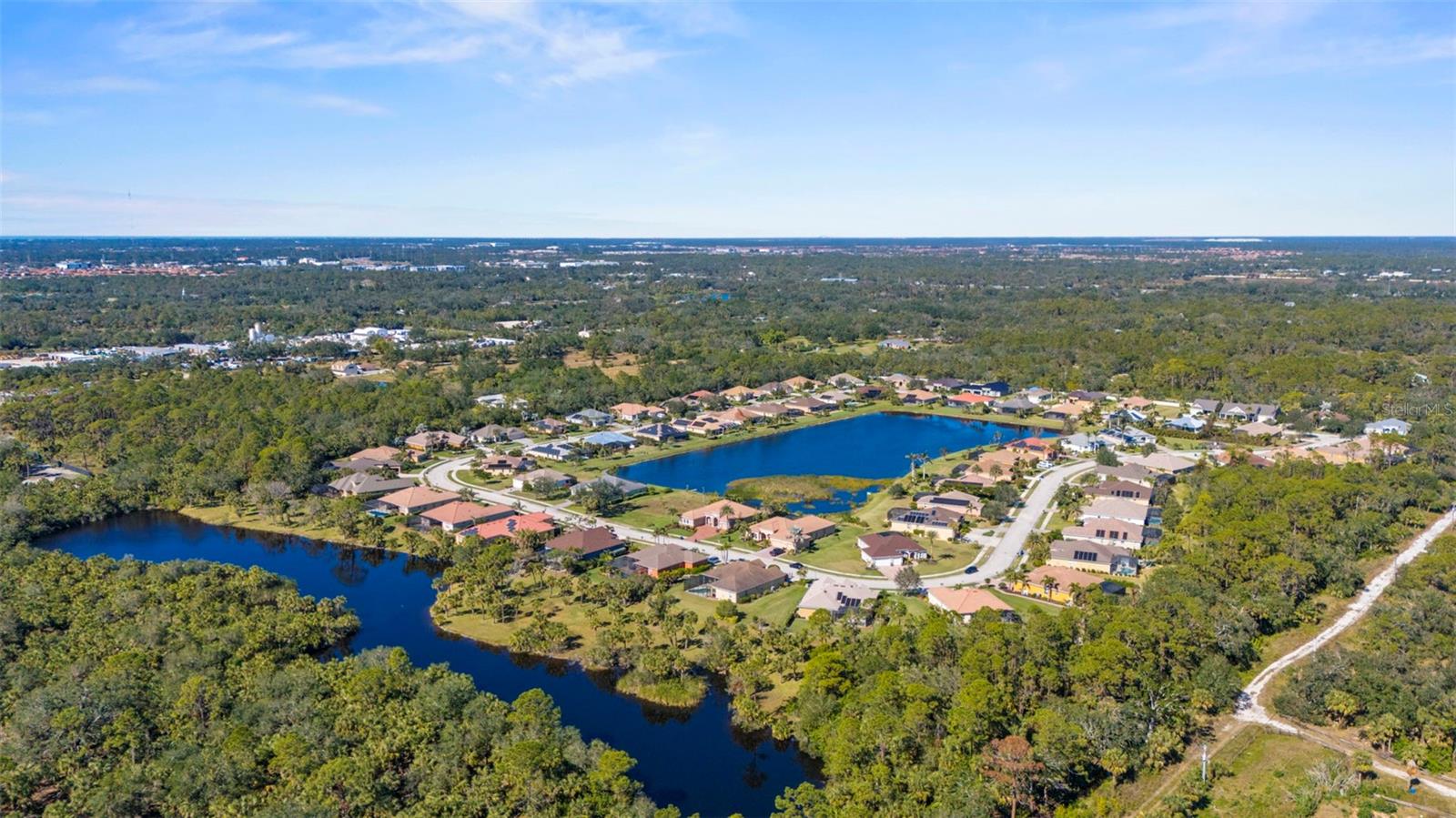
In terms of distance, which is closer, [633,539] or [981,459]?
[633,539]

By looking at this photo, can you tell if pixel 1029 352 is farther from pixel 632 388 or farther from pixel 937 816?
pixel 937 816

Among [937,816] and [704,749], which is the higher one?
[937,816]

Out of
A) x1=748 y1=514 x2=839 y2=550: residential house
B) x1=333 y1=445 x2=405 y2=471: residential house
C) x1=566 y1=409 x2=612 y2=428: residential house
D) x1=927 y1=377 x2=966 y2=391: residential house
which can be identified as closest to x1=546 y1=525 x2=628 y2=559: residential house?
x1=748 y1=514 x2=839 y2=550: residential house

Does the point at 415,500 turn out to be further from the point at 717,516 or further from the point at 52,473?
the point at 52,473

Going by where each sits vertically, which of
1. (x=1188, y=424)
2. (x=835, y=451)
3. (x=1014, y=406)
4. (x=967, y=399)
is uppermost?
(x=1188, y=424)

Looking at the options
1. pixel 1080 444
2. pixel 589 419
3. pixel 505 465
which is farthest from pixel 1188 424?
pixel 505 465

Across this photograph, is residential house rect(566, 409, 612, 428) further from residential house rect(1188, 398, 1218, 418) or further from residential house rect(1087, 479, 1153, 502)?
residential house rect(1188, 398, 1218, 418)

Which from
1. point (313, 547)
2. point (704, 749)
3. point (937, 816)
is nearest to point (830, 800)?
point (937, 816)
